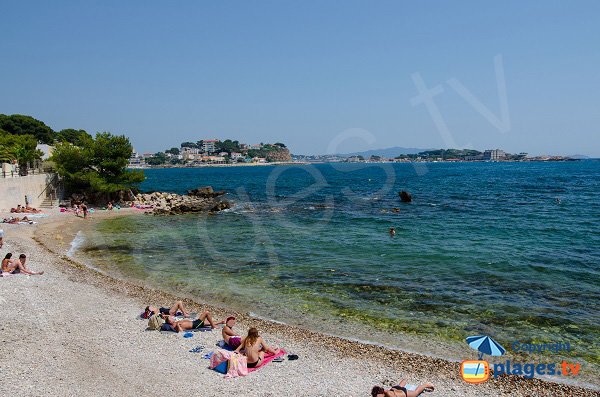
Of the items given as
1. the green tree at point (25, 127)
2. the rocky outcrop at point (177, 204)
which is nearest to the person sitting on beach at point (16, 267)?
the rocky outcrop at point (177, 204)

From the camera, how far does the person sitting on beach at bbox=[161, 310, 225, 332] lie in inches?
536

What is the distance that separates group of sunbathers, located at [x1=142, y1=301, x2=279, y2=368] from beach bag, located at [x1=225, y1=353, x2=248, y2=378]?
0.34m

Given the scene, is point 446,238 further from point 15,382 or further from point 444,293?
point 15,382

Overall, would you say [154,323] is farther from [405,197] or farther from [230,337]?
[405,197]

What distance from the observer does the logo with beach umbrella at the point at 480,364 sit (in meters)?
10.9

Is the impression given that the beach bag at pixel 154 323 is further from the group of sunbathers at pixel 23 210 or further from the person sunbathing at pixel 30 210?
the person sunbathing at pixel 30 210

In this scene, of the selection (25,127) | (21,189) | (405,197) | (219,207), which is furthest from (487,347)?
(25,127)

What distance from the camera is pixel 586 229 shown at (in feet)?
115

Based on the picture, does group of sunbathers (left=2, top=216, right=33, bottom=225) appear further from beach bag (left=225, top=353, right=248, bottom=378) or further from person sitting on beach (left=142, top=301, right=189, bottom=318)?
beach bag (left=225, top=353, right=248, bottom=378)

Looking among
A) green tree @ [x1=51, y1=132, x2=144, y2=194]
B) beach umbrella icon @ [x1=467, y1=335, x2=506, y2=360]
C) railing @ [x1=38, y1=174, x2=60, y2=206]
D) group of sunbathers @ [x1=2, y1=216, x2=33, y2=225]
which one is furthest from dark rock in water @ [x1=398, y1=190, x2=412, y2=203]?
beach umbrella icon @ [x1=467, y1=335, x2=506, y2=360]

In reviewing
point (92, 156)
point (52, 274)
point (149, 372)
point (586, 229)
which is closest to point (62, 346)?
point (149, 372)

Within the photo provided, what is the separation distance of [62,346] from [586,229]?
37879mm

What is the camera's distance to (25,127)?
93.0 m

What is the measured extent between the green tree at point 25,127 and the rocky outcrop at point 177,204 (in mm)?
45730
